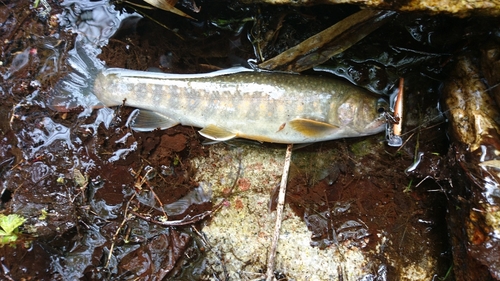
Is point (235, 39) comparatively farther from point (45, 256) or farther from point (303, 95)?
point (45, 256)

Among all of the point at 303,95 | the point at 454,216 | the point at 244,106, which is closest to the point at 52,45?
the point at 244,106

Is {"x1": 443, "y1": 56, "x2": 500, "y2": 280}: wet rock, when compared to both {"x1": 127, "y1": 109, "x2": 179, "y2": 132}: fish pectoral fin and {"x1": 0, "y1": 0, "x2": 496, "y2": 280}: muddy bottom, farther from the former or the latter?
{"x1": 127, "y1": 109, "x2": 179, "y2": 132}: fish pectoral fin

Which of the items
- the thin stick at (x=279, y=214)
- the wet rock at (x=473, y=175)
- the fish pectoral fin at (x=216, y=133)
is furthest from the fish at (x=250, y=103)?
the wet rock at (x=473, y=175)

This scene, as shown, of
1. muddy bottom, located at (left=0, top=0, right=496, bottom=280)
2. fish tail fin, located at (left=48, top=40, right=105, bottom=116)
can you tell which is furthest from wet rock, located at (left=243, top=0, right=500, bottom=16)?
fish tail fin, located at (left=48, top=40, right=105, bottom=116)

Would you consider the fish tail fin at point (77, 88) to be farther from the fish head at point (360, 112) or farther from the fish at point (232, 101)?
the fish head at point (360, 112)

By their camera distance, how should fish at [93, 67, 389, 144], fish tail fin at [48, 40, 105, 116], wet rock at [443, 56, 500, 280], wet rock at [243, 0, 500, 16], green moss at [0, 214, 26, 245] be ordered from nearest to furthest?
wet rock at [243, 0, 500, 16] → wet rock at [443, 56, 500, 280] → green moss at [0, 214, 26, 245] → fish at [93, 67, 389, 144] → fish tail fin at [48, 40, 105, 116]

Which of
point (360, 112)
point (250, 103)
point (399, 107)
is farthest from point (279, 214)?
point (399, 107)
